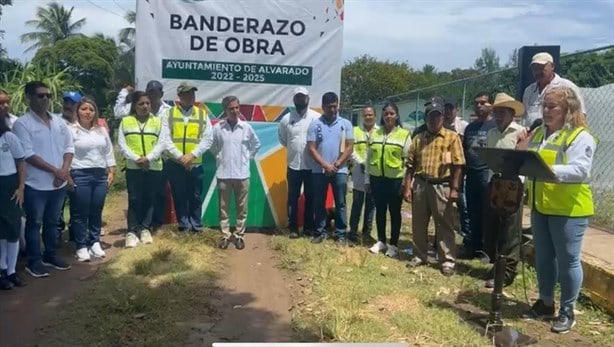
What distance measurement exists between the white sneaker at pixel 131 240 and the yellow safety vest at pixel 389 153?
296cm

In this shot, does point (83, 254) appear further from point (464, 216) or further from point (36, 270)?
point (464, 216)

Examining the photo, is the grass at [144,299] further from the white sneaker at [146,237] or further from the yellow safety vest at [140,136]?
the yellow safety vest at [140,136]

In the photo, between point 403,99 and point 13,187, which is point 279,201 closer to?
point 13,187

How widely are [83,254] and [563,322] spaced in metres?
4.92

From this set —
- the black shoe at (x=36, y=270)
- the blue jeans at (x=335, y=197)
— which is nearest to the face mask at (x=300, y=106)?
the blue jeans at (x=335, y=197)

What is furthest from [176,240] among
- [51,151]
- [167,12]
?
[167,12]

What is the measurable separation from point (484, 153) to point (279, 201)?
180 inches

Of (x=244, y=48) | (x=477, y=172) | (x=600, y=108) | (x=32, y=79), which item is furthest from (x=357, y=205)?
(x=32, y=79)

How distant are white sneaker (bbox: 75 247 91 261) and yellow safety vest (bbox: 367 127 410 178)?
133 inches

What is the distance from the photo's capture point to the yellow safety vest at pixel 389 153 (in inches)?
297

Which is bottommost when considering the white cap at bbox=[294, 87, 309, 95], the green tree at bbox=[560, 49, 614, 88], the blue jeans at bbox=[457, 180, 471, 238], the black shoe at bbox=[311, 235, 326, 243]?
the black shoe at bbox=[311, 235, 326, 243]

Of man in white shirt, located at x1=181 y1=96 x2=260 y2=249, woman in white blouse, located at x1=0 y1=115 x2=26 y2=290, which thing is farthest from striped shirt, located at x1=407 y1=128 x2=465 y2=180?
woman in white blouse, located at x1=0 y1=115 x2=26 y2=290

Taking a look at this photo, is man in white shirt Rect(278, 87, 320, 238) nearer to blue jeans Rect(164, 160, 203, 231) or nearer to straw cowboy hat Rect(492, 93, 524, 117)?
blue jeans Rect(164, 160, 203, 231)

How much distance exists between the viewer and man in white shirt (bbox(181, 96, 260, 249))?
317 inches
